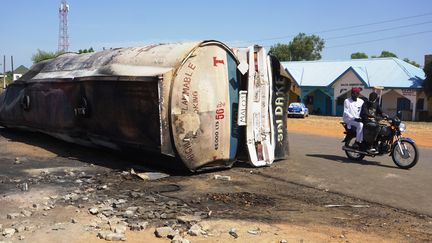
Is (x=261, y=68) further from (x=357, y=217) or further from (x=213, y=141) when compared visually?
(x=357, y=217)

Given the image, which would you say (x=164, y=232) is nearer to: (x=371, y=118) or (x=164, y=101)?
(x=164, y=101)

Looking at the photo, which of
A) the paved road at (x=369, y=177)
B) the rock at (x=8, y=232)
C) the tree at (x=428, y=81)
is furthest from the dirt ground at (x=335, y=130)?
the rock at (x=8, y=232)

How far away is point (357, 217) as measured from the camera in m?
6.10

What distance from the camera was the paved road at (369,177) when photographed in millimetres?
7215

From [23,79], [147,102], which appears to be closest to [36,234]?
[147,102]

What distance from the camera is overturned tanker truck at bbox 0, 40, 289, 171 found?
835 cm

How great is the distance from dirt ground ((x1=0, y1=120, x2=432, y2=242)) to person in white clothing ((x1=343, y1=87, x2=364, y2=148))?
206cm

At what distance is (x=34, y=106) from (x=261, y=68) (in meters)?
6.68

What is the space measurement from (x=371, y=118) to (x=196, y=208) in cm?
530

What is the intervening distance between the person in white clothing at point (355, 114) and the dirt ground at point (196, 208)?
81.2 inches

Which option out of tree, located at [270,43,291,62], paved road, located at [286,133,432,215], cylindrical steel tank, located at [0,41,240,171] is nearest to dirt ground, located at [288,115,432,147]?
paved road, located at [286,133,432,215]

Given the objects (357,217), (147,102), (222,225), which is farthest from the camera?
(147,102)

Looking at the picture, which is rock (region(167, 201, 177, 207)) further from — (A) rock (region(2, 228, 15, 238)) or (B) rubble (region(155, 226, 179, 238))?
(A) rock (region(2, 228, 15, 238))

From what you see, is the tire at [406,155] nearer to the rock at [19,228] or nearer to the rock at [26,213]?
the rock at [26,213]
